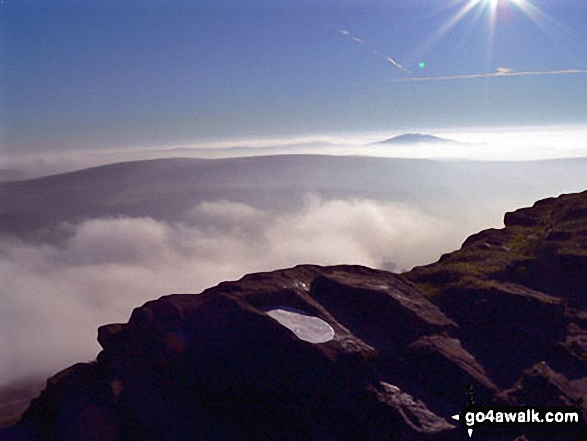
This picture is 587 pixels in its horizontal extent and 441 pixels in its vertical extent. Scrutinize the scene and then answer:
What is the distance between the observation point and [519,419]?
42.4m

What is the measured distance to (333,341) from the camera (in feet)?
149

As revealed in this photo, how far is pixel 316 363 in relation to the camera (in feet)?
143

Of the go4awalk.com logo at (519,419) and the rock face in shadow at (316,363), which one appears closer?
the go4awalk.com logo at (519,419)

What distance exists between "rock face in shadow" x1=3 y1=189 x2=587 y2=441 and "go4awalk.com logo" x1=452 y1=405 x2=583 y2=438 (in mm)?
1002

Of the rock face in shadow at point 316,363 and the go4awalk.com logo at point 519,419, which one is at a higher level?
the rock face in shadow at point 316,363

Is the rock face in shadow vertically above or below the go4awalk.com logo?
above

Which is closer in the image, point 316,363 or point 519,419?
point 519,419

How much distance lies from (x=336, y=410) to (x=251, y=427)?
6.96 metres

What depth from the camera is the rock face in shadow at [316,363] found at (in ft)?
138

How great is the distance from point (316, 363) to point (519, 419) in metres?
16.9

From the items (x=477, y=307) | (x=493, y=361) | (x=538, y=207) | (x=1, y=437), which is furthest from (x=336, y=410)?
(x=538, y=207)

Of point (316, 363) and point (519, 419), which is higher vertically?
point (316, 363)

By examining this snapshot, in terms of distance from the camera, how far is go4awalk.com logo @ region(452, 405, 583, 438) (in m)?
41.5

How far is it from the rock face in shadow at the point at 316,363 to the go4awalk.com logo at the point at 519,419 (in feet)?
3.29
